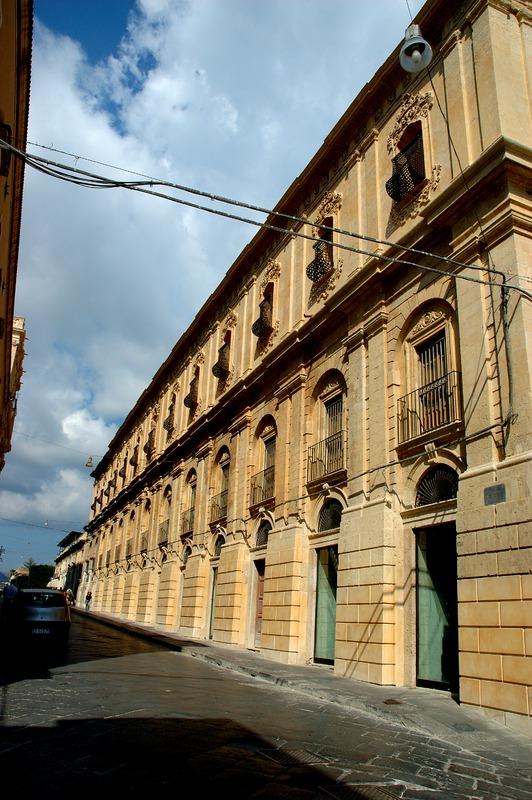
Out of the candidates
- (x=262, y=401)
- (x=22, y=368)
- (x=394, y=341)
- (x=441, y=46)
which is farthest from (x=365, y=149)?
(x=22, y=368)

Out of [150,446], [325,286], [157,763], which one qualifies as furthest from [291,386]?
[150,446]

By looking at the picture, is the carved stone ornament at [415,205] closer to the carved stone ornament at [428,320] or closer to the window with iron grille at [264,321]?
the carved stone ornament at [428,320]

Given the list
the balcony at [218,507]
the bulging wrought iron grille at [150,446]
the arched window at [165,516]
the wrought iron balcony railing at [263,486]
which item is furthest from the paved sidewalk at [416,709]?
the bulging wrought iron grille at [150,446]

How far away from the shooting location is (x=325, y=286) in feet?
55.1

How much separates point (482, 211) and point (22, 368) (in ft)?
124

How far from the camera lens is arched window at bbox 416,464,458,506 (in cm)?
1120

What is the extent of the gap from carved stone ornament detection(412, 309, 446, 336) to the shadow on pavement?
27.0 ft

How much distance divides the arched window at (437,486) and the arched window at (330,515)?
291 centimetres

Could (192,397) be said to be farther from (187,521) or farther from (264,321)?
(264,321)

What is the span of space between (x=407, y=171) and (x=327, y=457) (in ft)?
21.7

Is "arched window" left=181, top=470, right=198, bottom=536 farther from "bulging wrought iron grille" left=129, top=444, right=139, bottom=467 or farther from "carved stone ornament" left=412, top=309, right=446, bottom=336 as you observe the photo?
"carved stone ornament" left=412, top=309, right=446, bottom=336

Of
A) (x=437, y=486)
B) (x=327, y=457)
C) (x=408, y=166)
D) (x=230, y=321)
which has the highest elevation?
(x=230, y=321)

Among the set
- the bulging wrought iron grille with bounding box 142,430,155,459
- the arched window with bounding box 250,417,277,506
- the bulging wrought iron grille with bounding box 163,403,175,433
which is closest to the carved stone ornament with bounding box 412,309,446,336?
the arched window with bounding box 250,417,277,506

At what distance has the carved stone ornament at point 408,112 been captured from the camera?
44.9 ft
